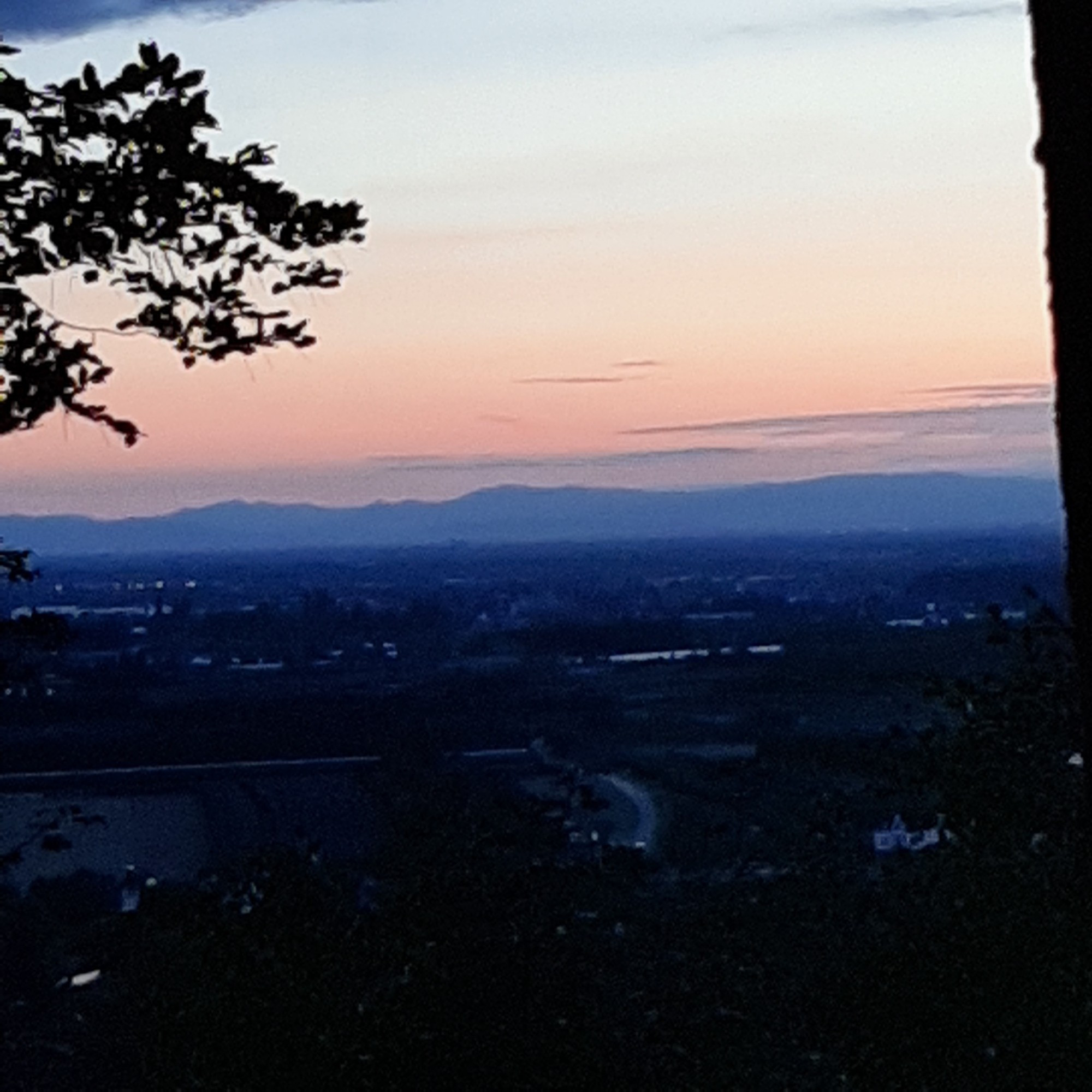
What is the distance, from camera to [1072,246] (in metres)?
3.41

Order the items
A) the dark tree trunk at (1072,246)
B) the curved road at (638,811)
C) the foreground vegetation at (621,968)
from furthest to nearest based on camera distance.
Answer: the curved road at (638,811), the foreground vegetation at (621,968), the dark tree trunk at (1072,246)

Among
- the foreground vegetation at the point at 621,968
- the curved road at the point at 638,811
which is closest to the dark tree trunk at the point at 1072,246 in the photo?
the foreground vegetation at the point at 621,968

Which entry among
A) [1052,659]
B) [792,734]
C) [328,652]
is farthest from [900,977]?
[328,652]

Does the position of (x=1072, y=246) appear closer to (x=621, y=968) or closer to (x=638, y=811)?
(x=621, y=968)

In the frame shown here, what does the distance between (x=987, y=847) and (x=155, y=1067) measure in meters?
5.67

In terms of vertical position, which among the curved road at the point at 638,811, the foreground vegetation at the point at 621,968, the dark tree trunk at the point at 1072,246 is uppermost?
the dark tree trunk at the point at 1072,246

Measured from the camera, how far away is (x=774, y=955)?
635 inches

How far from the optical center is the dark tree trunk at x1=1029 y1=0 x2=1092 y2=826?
338 centimetres

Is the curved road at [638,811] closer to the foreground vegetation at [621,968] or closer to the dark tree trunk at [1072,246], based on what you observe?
the foreground vegetation at [621,968]

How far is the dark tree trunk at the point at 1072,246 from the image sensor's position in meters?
3.38

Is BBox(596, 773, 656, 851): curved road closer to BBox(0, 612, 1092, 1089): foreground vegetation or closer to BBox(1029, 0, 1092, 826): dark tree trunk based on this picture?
BBox(0, 612, 1092, 1089): foreground vegetation

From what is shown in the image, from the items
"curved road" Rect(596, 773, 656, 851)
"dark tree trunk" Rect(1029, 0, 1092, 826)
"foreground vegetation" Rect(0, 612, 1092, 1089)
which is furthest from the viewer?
"curved road" Rect(596, 773, 656, 851)

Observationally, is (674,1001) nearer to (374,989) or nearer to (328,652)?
(374,989)

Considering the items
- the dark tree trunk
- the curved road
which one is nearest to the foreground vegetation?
the dark tree trunk
